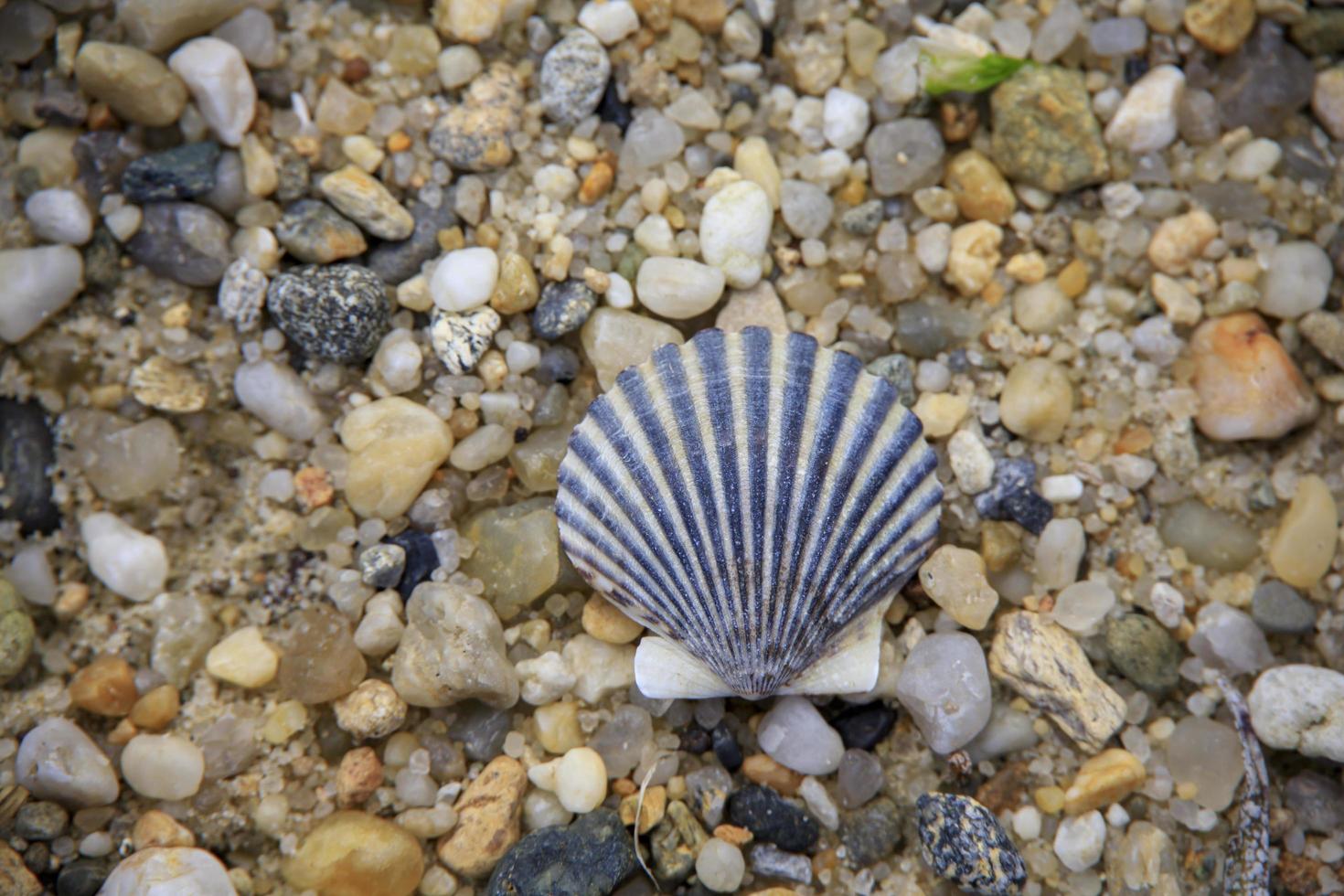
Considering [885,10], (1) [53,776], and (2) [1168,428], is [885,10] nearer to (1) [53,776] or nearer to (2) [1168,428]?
(2) [1168,428]

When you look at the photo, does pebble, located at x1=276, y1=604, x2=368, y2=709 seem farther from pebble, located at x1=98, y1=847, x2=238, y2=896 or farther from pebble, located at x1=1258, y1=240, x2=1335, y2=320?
pebble, located at x1=1258, y1=240, x2=1335, y2=320

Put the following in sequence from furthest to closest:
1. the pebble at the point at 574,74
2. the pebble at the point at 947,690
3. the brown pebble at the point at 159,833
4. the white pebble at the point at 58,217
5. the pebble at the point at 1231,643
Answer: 1. the pebble at the point at 574,74
2. the white pebble at the point at 58,217
3. the pebble at the point at 1231,643
4. the pebble at the point at 947,690
5. the brown pebble at the point at 159,833

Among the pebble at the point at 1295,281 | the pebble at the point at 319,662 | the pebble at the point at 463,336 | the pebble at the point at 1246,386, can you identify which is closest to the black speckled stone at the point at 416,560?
the pebble at the point at 319,662

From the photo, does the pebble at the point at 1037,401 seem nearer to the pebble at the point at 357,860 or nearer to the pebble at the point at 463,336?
the pebble at the point at 463,336

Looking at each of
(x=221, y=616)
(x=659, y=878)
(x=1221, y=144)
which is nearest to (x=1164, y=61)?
(x=1221, y=144)

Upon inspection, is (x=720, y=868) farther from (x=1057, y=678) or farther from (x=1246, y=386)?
(x=1246, y=386)
